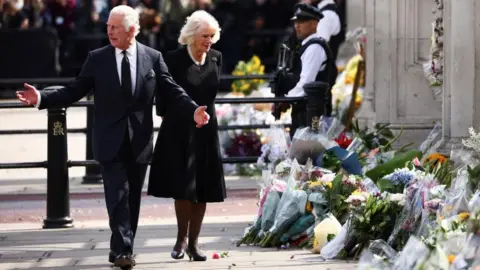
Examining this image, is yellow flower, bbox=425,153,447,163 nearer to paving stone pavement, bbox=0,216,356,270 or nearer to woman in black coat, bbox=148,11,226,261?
paving stone pavement, bbox=0,216,356,270

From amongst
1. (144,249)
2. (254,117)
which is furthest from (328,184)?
(254,117)

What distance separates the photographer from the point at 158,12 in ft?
99.2

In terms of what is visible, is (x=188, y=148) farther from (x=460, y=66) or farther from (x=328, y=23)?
(x=328, y=23)

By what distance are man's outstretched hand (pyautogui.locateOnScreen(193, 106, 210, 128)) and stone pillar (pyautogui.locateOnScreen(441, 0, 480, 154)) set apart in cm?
241

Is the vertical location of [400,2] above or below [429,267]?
above

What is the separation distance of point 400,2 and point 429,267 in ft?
20.4

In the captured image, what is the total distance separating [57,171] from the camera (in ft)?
40.1

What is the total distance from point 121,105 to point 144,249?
56.3 inches

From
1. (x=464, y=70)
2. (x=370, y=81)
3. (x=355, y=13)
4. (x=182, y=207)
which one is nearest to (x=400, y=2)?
(x=370, y=81)

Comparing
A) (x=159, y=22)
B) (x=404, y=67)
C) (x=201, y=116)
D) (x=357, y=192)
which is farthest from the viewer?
(x=159, y=22)

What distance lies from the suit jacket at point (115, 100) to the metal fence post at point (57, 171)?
7.02ft

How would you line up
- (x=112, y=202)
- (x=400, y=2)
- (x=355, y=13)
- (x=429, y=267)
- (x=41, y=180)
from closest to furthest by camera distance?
(x=429, y=267), (x=112, y=202), (x=400, y=2), (x=41, y=180), (x=355, y=13)

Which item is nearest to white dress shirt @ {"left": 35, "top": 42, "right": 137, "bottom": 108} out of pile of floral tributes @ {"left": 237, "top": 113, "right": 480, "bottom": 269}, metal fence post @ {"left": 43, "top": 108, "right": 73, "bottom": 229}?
pile of floral tributes @ {"left": 237, "top": 113, "right": 480, "bottom": 269}

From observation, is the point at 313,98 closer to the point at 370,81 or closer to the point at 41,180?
the point at 370,81
